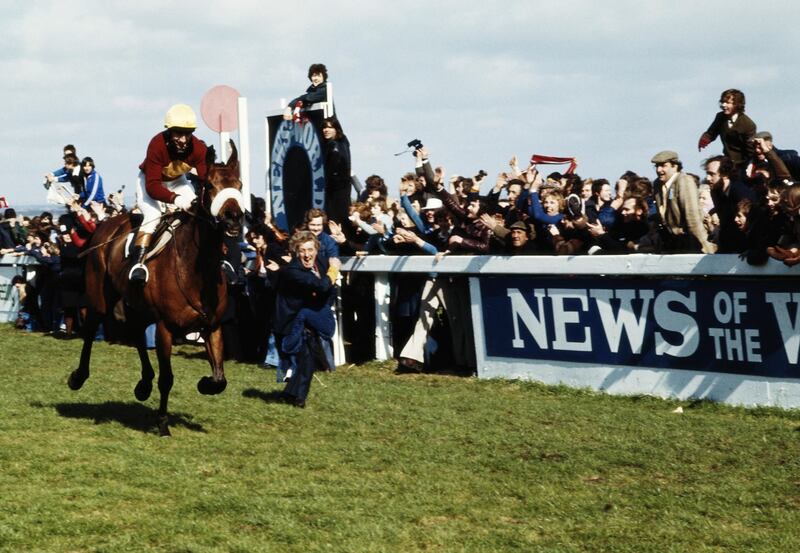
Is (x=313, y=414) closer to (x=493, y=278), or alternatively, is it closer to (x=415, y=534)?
(x=493, y=278)

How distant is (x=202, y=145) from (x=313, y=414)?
2.96 metres

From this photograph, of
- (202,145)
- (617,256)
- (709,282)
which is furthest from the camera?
(617,256)

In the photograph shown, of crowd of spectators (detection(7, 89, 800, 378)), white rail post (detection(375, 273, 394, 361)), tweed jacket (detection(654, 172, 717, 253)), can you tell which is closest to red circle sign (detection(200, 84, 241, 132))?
crowd of spectators (detection(7, 89, 800, 378))

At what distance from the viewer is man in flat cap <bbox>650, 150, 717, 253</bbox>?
12.7 meters

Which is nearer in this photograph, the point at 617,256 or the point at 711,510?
the point at 711,510

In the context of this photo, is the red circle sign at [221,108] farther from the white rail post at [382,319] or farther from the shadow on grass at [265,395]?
the shadow on grass at [265,395]

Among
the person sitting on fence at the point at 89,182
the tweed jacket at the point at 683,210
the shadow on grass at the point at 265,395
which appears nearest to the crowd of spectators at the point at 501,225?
the tweed jacket at the point at 683,210

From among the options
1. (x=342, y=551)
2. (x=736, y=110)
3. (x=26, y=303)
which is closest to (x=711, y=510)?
(x=342, y=551)

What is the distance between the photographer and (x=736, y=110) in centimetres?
1311

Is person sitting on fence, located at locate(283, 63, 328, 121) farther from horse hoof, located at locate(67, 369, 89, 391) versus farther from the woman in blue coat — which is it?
horse hoof, located at locate(67, 369, 89, 391)

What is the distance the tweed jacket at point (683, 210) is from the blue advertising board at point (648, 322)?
60 cm

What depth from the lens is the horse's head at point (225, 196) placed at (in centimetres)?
1005

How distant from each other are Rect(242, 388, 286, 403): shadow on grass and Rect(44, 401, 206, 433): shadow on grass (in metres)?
1.33

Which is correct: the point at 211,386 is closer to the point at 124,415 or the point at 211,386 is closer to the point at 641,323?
the point at 124,415
